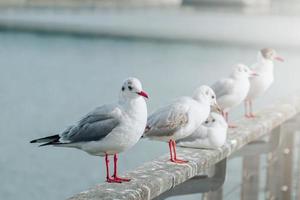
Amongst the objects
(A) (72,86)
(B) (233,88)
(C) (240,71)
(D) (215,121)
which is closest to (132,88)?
(D) (215,121)

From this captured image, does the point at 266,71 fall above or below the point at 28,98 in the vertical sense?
above

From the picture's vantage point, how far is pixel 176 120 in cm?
476

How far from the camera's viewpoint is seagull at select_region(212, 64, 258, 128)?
6.28m

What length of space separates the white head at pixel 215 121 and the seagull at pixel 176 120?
183mm

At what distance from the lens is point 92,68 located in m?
64.8

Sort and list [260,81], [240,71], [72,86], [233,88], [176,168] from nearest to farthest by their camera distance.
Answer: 1. [176,168]
2. [233,88]
3. [240,71]
4. [260,81]
5. [72,86]

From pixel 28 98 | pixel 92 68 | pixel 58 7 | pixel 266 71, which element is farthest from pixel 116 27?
pixel 266 71

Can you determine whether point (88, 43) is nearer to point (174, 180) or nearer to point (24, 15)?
point (24, 15)

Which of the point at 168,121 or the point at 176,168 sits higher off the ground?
the point at 168,121

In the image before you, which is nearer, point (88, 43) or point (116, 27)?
point (116, 27)

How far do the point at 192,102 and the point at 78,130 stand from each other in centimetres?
75

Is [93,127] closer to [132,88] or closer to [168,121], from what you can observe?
[132,88]

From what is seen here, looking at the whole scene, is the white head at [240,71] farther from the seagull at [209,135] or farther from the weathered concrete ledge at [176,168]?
the seagull at [209,135]

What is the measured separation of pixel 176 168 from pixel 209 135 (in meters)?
0.64
